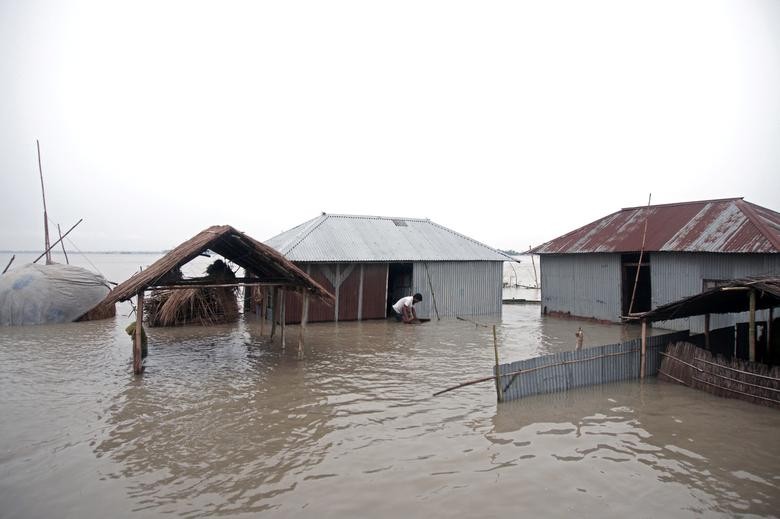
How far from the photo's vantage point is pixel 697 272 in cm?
1578

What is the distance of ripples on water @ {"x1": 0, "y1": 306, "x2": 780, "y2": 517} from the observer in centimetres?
549

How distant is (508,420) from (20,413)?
8256mm

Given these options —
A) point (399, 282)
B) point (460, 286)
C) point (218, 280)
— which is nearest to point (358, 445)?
point (218, 280)

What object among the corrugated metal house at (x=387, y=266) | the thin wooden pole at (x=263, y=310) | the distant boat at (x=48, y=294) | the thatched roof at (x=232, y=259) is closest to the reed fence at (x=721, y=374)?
the thatched roof at (x=232, y=259)

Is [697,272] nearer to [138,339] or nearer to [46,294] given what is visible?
[138,339]

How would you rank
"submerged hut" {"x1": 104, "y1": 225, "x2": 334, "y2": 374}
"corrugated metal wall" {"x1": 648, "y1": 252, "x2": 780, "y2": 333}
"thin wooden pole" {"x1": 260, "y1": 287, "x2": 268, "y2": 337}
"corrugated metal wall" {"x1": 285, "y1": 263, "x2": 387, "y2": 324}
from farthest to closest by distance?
"corrugated metal wall" {"x1": 285, "y1": 263, "x2": 387, "y2": 324} → "thin wooden pole" {"x1": 260, "y1": 287, "x2": 268, "y2": 337} → "corrugated metal wall" {"x1": 648, "y1": 252, "x2": 780, "y2": 333} → "submerged hut" {"x1": 104, "y1": 225, "x2": 334, "y2": 374}

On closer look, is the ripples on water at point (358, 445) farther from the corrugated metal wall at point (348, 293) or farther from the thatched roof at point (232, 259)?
the corrugated metal wall at point (348, 293)

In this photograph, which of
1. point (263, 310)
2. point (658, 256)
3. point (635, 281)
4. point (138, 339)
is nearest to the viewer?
point (138, 339)

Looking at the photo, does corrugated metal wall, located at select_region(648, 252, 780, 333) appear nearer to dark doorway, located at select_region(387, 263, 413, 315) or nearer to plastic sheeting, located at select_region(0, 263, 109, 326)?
dark doorway, located at select_region(387, 263, 413, 315)

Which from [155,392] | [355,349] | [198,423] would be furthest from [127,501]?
[355,349]

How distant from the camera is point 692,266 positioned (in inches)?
628

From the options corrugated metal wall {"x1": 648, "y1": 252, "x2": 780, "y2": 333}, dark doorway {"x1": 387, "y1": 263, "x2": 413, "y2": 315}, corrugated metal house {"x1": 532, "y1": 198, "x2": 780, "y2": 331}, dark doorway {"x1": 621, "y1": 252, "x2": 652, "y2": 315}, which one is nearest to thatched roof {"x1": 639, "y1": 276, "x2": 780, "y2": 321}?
corrugated metal wall {"x1": 648, "y1": 252, "x2": 780, "y2": 333}

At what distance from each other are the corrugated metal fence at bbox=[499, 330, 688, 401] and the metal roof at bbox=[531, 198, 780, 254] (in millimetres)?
5871

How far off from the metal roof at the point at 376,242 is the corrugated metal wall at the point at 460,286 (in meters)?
0.41
